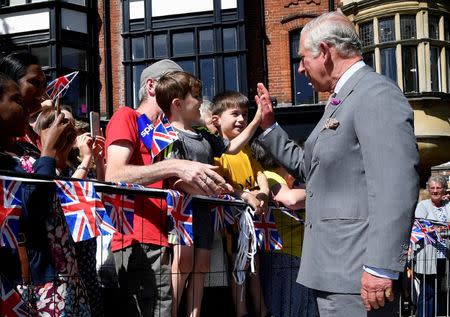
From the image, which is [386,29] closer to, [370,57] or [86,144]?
[370,57]

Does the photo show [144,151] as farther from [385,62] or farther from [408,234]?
[385,62]

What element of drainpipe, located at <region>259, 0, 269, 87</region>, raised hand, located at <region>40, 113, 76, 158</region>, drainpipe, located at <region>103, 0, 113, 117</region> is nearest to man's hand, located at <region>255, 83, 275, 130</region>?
raised hand, located at <region>40, 113, 76, 158</region>

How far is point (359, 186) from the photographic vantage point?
3.17m

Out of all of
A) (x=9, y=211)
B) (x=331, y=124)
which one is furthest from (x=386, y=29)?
(x=9, y=211)

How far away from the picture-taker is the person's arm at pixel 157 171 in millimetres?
3777

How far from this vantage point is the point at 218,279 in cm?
446

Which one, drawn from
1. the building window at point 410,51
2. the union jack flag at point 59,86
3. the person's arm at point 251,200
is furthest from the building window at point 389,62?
the union jack flag at point 59,86

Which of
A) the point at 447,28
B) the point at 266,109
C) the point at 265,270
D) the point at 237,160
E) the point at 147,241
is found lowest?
the point at 265,270

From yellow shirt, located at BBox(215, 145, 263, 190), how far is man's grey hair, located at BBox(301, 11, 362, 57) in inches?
82.8

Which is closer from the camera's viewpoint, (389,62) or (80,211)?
(80,211)

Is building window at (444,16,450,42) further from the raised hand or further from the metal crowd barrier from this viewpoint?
the raised hand

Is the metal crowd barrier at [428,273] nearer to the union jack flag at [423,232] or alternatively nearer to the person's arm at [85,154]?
the union jack flag at [423,232]

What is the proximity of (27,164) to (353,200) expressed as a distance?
1.66 metres

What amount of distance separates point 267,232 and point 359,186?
Answer: 1.82 metres
